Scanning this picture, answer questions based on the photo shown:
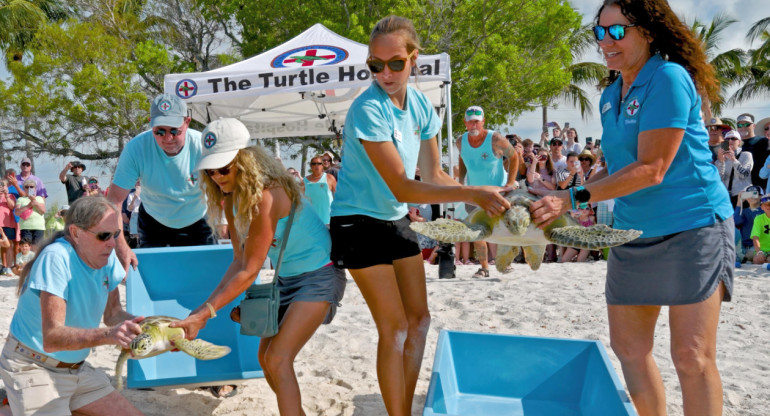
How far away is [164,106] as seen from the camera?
8.82 ft

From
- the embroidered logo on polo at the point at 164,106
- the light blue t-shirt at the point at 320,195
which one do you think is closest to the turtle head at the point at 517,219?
the embroidered logo on polo at the point at 164,106

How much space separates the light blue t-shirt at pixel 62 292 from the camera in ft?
5.82

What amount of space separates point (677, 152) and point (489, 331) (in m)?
2.36

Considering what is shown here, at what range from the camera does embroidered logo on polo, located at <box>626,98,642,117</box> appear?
5.01 feet

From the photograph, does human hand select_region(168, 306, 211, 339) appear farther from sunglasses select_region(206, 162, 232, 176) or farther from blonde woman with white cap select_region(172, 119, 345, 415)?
Answer: sunglasses select_region(206, 162, 232, 176)

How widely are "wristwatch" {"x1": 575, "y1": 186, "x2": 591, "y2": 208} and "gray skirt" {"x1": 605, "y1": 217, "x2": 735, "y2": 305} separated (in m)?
0.27

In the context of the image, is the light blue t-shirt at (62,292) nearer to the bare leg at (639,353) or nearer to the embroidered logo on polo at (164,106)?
the embroidered logo on polo at (164,106)

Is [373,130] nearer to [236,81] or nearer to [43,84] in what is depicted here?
[236,81]

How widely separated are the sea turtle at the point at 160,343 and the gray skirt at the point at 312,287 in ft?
0.94

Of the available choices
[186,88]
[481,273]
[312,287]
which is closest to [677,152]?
[312,287]

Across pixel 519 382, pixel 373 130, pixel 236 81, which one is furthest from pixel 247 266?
pixel 236 81

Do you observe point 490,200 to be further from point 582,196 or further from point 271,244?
point 271,244

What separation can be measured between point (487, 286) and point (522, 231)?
3.40 m

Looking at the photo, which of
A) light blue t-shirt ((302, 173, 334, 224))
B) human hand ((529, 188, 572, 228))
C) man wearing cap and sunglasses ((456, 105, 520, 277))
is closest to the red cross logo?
light blue t-shirt ((302, 173, 334, 224))
